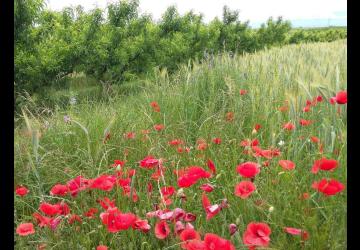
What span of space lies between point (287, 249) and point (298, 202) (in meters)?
0.20

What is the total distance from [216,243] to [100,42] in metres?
7.51

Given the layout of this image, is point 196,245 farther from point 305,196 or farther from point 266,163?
point 266,163

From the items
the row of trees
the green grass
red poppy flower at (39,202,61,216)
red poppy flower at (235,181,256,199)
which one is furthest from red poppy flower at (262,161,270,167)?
the row of trees

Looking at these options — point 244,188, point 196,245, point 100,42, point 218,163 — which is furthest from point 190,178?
point 100,42

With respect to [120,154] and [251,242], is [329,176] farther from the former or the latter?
[120,154]

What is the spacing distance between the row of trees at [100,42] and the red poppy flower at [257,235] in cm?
455

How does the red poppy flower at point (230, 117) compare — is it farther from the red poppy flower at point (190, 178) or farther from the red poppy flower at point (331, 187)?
the red poppy flower at point (331, 187)

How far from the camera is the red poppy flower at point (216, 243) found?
1.16 metres

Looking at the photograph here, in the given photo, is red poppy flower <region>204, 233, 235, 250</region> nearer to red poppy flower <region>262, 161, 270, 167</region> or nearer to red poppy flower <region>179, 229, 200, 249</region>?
red poppy flower <region>179, 229, 200, 249</region>

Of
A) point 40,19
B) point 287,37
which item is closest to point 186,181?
point 40,19

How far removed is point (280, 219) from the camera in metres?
1.51

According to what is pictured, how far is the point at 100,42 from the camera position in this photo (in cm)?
827

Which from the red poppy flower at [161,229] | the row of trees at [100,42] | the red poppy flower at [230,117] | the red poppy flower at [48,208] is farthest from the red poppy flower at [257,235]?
the row of trees at [100,42]

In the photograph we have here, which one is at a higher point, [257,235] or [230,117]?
[230,117]
